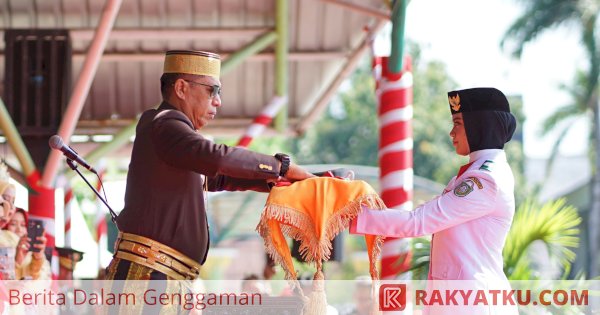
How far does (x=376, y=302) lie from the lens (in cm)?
572

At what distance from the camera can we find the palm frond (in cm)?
827

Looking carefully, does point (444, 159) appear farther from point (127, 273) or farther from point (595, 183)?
point (127, 273)

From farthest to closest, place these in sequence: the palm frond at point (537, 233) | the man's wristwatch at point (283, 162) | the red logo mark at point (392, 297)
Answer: the palm frond at point (537, 233)
the red logo mark at point (392, 297)
the man's wristwatch at point (283, 162)

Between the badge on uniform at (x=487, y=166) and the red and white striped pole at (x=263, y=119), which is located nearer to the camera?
the badge on uniform at (x=487, y=166)

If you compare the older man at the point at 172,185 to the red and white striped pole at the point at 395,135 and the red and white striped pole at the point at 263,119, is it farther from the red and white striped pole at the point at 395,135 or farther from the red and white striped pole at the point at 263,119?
the red and white striped pole at the point at 263,119

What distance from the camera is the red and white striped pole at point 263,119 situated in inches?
516

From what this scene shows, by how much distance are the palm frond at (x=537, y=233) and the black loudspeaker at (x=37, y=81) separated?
4485 mm

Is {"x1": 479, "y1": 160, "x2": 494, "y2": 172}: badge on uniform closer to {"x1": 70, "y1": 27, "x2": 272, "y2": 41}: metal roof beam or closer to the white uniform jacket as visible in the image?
the white uniform jacket

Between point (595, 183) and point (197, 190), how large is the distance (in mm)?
31515

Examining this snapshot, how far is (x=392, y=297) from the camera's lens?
6.91 metres

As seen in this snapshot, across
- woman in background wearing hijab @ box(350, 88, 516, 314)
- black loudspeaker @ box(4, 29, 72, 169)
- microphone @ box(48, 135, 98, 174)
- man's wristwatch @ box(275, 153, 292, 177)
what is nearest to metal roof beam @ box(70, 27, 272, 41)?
black loudspeaker @ box(4, 29, 72, 169)

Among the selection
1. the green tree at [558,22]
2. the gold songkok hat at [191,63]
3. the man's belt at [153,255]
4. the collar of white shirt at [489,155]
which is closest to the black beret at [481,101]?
the collar of white shirt at [489,155]

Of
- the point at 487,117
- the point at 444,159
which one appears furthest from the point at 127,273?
the point at 444,159

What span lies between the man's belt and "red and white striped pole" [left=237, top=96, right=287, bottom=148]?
806 centimetres
